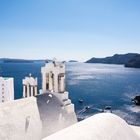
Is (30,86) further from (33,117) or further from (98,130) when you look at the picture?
(98,130)

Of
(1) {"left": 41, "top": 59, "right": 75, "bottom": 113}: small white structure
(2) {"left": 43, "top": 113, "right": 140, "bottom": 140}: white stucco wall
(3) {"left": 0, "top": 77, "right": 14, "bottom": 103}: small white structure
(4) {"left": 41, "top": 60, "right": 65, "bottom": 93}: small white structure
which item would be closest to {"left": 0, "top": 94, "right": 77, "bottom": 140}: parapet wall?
(1) {"left": 41, "top": 59, "right": 75, "bottom": 113}: small white structure

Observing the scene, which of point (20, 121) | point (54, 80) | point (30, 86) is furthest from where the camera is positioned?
point (30, 86)

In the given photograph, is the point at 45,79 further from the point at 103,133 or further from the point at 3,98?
the point at 3,98

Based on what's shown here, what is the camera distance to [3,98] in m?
33.6

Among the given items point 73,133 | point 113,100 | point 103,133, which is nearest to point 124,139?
point 103,133

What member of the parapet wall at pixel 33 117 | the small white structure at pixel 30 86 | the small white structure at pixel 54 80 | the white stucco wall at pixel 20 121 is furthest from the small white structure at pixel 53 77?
the white stucco wall at pixel 20 121

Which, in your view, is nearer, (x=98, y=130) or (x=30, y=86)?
(x=98, y=130)

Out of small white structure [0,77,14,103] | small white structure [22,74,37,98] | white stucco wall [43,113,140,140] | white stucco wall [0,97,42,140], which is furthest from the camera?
small white structure [0,77,14,103]

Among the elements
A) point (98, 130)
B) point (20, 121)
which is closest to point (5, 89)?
point (20, 121)

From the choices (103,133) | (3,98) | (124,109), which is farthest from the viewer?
(124,109)

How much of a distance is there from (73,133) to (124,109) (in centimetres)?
5880

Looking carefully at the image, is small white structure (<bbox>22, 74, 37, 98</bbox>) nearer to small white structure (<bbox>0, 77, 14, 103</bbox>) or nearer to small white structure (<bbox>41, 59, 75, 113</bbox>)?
small white structure (<bbox>41, 59, 75, 113</bbox>)

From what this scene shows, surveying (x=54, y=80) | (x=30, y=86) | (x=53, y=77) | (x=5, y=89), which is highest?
(x=53, y=77)

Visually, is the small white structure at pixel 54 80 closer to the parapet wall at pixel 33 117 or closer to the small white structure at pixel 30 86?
the parapet wall at pixel 33 117
